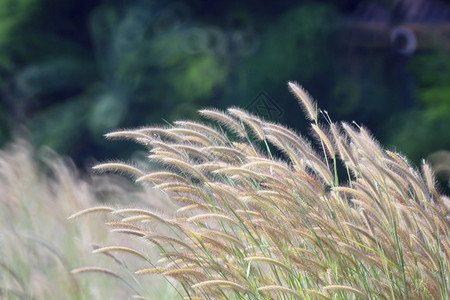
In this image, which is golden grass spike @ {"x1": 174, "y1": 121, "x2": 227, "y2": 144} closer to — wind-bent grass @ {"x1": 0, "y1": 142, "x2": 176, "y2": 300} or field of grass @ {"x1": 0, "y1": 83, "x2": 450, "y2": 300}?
field of grass @ {"x1": 0, "y1": 83, "x2": 450, "y2": 300}

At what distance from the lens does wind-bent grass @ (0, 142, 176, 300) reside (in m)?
2.60

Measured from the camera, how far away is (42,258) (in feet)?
10.3

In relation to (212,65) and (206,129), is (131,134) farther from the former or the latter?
(212,65)

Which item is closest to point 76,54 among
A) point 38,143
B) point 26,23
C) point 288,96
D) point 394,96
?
point 26,23

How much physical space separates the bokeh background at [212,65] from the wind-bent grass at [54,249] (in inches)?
133

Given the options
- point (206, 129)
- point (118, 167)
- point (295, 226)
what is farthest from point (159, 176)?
point (295, 226)

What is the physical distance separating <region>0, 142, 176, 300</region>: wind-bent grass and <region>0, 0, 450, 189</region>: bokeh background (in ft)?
11.1

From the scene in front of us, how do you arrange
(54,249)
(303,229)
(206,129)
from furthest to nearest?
(54,249) → (206,129) → (303,229)

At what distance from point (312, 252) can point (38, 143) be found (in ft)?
27.6

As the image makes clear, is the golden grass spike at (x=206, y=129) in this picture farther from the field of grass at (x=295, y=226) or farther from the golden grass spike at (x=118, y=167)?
the golden grass spike at (x=118, y=167)

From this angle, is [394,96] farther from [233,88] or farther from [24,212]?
[24,212]

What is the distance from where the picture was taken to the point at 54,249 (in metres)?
2.50

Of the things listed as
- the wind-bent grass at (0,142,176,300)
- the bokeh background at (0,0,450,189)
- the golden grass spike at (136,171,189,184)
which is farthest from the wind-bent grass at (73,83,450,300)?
the bokeh background at (0,0,450,189)

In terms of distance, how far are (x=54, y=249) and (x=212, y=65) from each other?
6.51 m
